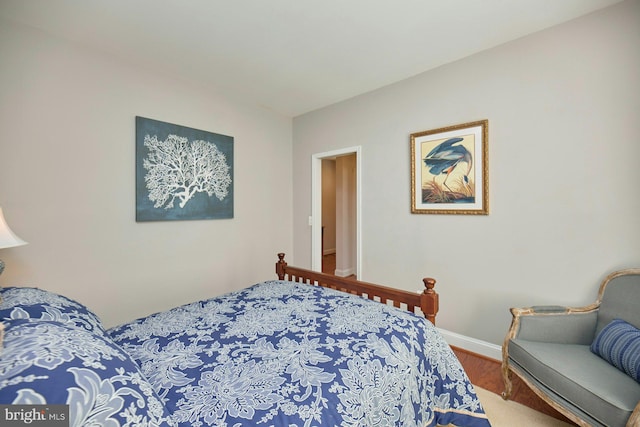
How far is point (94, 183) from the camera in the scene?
7.34 ft

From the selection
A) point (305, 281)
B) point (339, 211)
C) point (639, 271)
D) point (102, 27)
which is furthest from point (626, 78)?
point (339, 211)

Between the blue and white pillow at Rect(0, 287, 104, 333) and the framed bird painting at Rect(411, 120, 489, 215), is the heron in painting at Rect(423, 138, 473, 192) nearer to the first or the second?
the framed bird painting at Rect(411, 120, 489, 215)

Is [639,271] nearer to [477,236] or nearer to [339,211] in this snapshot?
[477,236]

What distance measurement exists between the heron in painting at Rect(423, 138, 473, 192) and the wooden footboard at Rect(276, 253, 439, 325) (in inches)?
44.6

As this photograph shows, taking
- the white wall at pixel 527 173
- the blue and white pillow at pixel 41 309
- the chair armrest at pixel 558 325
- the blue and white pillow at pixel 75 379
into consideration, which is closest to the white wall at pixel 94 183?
the blue and white pillow at pixel 41 309

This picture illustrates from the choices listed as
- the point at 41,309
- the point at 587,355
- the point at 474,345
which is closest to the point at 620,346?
the point at 587,355

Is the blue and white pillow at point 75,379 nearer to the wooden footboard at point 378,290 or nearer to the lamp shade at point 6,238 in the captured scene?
the lamp shade at point 6,238

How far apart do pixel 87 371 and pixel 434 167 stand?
2.69 meters

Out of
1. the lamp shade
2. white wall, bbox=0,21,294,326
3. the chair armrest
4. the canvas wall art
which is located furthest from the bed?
the canvas wall art

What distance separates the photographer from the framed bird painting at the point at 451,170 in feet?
7.80

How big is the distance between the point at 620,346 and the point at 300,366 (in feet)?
5.70

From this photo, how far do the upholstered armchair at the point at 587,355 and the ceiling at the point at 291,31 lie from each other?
6.35ft

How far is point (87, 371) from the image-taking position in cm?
71

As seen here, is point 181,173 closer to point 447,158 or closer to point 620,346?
point 447,158
